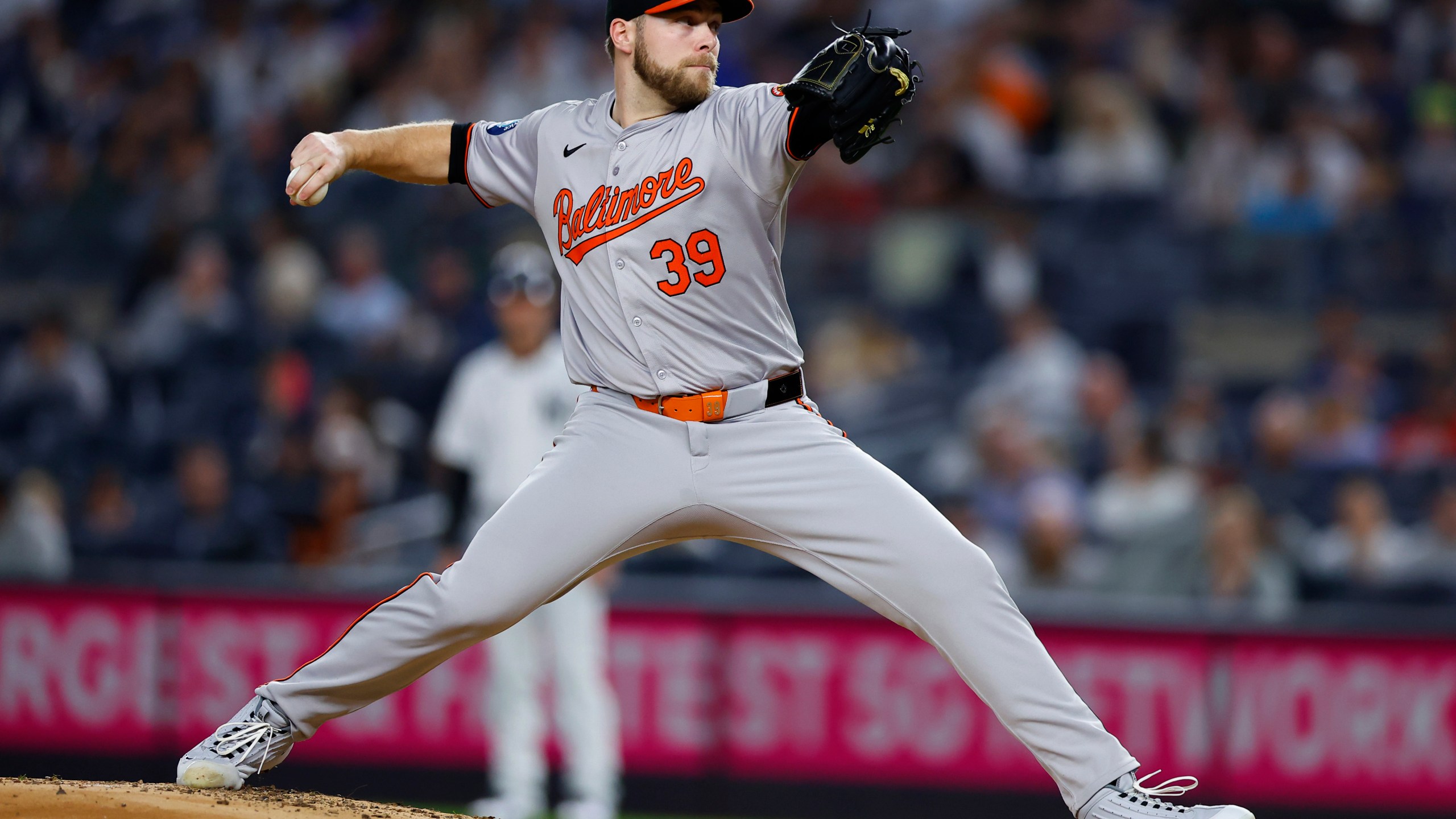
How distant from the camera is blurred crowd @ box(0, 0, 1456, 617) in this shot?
8.12 m

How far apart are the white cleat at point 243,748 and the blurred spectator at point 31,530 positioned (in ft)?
15.2

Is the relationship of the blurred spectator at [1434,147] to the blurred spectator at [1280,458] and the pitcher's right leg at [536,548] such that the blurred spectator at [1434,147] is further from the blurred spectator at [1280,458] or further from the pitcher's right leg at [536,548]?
the pitcher's right leg at [536,548]

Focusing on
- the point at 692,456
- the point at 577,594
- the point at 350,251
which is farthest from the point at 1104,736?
the point at 350,251

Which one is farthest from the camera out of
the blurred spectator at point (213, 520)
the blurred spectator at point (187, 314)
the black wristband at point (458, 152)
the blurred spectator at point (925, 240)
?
the blurred spectator at point (187, 314)

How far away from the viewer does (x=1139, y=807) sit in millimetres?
3348

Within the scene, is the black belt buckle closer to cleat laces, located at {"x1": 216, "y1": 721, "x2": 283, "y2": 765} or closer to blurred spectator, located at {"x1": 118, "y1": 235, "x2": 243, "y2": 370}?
cleat laces, located at {"x1": 216, "y1": 721, "x2": 283, "y2": 765}

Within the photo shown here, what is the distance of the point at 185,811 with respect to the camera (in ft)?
11.6

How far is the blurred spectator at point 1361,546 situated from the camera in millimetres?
7480

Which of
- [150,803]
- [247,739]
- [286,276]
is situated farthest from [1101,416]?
[150,803]

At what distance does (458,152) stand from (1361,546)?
5.53 m

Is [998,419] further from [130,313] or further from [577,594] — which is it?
[130,313]

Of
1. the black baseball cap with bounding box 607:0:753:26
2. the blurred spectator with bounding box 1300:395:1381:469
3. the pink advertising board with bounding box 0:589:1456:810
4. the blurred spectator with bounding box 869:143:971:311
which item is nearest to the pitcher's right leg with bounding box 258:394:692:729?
the black baseball cap with bounding box 607:0:753:26

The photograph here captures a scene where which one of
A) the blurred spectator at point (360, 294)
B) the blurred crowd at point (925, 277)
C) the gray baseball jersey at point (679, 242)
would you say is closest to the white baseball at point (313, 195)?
the gray baseball jersey at point (679, 242)

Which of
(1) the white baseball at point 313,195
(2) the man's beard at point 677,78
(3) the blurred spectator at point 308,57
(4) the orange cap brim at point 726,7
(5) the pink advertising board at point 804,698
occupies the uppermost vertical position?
(3) the blurred spectator at point 308,57
